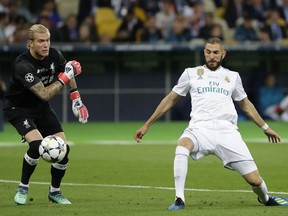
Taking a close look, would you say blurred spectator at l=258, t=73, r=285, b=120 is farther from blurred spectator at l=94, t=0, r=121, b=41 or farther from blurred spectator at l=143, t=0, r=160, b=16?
blurred spectator at l=94, t=0, r=121, b=41

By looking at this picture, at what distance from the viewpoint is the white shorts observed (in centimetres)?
1078

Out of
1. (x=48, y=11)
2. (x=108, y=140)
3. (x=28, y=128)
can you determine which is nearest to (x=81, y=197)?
(x=28, y=128)

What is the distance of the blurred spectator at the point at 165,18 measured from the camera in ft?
93.8

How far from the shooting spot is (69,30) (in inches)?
1105

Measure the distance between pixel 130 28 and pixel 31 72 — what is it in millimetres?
17198

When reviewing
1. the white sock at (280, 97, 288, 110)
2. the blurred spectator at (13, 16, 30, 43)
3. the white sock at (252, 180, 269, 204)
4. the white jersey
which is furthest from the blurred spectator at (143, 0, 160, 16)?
the white sock at (252, 180, 269, 204)

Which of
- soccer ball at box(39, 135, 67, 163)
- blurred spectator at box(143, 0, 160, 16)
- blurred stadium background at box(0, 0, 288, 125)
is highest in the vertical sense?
soccer ball at box(39, 135, 67, 163)

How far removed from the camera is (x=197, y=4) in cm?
2923

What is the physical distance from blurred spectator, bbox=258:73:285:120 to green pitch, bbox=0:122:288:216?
5.01 metres

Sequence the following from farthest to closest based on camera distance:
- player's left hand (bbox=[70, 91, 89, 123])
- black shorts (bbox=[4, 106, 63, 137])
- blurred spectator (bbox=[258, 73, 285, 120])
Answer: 1. blurred spectator (bbox=[258, 73, 285, 120])
2. player's left hand (bbox=[70, 91, 89, 123])
3. black shorts (bbox=[4, 106, 63, 137])

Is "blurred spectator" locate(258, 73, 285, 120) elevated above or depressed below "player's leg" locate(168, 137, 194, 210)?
below

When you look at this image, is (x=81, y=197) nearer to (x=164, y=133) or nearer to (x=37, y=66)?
(x=37, y=66)

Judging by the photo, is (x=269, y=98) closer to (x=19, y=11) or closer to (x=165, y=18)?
(x=165, y=18)

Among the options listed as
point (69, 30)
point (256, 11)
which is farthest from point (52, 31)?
point (256, 11)
